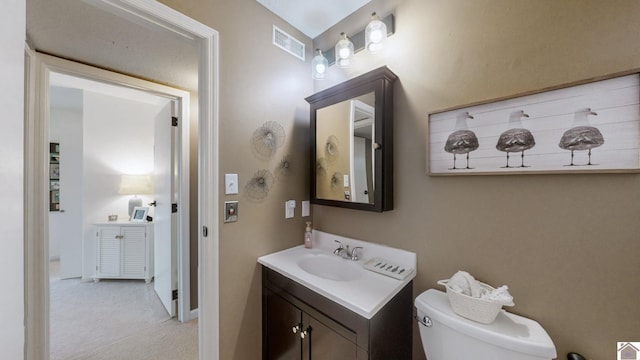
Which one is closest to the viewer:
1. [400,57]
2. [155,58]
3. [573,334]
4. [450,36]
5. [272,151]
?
[573,334]

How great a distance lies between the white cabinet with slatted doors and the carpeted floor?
18 cm

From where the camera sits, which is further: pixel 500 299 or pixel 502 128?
pixel 502 128

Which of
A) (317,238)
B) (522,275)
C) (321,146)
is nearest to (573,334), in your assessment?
(522,275)

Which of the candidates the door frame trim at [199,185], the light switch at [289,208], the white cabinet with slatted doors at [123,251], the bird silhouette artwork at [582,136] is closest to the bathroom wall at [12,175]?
the door frame trim at [199,185]

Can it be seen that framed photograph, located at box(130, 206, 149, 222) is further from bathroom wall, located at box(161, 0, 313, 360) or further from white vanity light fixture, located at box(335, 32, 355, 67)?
white vanity light fixture, located at box(335, 32, 355, 67)

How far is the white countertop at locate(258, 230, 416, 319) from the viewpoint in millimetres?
949

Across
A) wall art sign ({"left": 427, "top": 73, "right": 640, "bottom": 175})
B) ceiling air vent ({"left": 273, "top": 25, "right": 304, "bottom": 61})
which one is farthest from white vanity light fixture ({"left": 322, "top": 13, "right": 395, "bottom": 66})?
wall art sign ({"left": 427, "top": 73, "right": 640, "bottom": 175})

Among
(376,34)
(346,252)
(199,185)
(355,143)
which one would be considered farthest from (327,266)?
(376,34)

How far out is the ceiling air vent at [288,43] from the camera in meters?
1.53

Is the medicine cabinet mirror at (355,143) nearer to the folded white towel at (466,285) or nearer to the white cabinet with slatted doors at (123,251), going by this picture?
the folded white towel at (466,285)

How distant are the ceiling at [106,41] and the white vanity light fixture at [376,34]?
3.46 ft

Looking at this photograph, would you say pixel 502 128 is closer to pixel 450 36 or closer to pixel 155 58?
pixel 450 36

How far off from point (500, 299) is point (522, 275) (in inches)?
8.0

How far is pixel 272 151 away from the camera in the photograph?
1509 millimetres
